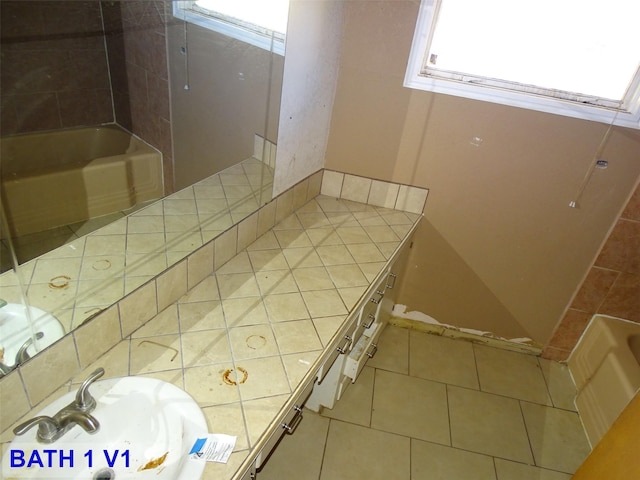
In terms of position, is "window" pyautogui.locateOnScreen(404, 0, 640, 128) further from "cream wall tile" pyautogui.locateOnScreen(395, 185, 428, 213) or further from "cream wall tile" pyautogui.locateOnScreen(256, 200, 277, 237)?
"cream wall tile" pyautogui.locateOnScreen(256, 200, 277, 237)

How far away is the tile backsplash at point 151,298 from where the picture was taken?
Result: 3.31 feet

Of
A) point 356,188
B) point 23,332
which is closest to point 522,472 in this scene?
point 356,188

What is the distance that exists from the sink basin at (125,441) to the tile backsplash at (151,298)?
2.7 inches

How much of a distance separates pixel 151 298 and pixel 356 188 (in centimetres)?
123

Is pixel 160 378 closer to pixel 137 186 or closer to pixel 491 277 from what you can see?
pixel 137 186

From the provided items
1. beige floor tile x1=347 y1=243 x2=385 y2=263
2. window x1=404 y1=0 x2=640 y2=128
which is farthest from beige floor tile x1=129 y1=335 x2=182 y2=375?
window x1=404 y1=0 x2=640 y2=128

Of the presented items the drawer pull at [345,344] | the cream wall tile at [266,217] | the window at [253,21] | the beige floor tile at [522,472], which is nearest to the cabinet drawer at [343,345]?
the drawer pull at [345,344]

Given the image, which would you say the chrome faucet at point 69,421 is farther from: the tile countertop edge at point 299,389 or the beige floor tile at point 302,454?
the beige floor tile at point 302,454

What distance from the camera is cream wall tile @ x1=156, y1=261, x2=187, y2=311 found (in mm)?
1343

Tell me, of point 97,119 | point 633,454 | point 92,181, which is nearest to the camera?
point 633,454

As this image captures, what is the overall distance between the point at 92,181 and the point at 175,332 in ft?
1.98

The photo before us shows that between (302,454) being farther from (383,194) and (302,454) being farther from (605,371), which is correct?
(605,371)

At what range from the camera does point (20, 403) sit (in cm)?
100

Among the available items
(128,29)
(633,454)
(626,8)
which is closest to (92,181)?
(128,29)
